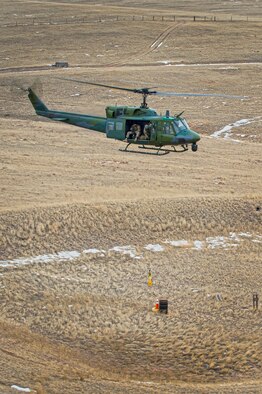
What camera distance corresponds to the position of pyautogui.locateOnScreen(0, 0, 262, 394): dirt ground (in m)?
37.1

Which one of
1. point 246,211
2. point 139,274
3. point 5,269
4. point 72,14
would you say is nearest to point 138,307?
point 139,274

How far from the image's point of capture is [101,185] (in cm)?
5359

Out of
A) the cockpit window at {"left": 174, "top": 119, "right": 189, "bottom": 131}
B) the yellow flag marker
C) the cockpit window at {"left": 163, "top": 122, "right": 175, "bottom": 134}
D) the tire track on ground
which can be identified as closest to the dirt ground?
the yellow flag marker

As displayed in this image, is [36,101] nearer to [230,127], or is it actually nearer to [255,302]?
[255,302]

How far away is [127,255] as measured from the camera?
46.1 meters

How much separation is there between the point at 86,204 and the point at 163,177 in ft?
27.5

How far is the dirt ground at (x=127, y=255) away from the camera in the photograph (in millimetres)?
37094

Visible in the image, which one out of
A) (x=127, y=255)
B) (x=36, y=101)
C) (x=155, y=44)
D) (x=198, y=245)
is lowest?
(x=127, y=255)

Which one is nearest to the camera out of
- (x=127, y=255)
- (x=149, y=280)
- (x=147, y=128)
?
(x=149, y=280)

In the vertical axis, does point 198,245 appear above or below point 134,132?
below

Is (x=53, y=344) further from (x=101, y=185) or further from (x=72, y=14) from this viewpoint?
(x=72, y=14)

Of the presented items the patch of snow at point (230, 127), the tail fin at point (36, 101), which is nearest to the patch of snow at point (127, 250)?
the tail fin at point (36, 101)

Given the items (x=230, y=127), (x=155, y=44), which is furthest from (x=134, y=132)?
(x=155, y=44)

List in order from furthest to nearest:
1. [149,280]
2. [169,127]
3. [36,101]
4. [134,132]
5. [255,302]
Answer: [36,101], [134,132], [169,127], [149,280], [255,302]
